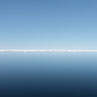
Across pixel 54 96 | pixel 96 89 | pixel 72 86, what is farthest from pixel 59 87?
pixel 96 89

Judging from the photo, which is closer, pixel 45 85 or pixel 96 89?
pixel 96 89

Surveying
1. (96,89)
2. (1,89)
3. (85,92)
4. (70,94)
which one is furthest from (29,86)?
(96,89)

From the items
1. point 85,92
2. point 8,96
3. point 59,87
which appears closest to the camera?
point 8,96

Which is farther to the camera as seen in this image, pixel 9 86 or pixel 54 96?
pixel 9 86

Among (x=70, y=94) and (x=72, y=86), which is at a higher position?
(x=72, y=86)

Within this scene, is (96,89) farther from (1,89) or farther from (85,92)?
(1,89)

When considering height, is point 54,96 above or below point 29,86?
below

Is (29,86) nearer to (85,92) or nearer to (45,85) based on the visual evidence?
(45,85)

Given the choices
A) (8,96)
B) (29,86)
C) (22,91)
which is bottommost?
(8,96)

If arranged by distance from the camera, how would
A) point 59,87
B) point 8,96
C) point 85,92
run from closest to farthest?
point 8,96, point 85,92, point 59,87
